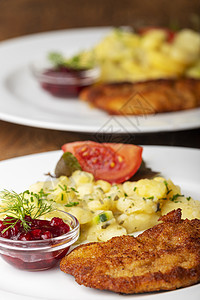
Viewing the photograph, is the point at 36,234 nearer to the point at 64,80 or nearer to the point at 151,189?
the point at 151,189

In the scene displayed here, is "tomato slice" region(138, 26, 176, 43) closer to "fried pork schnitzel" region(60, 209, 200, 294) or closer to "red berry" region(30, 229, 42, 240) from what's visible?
"fried pork schnitzel" region(60, 209, 200, 294)

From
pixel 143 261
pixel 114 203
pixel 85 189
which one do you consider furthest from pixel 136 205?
pixel 143 261

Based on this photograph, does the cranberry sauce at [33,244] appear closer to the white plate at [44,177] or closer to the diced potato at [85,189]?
the white plate at [44,177]

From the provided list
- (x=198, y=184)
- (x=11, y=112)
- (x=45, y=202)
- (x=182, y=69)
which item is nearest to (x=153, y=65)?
(x=182, y=69)

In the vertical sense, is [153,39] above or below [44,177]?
above

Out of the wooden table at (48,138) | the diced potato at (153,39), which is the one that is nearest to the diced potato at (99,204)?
the wooden table at (48,138)

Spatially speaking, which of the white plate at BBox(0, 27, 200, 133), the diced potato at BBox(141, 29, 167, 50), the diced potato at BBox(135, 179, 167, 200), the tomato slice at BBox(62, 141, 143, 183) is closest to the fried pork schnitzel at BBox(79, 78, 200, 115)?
the white plate at BBox(0, 27, 200, 133)
